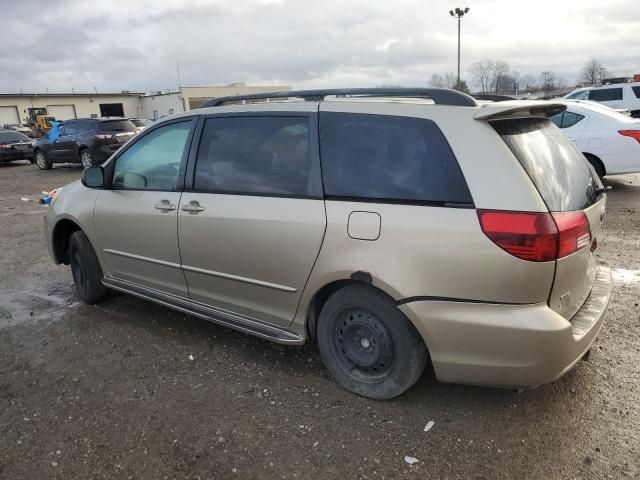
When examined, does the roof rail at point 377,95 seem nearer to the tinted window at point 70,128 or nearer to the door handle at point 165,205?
the door handle at point 165,205

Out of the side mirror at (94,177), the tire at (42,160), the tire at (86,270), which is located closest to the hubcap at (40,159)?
the tire at (42,160)

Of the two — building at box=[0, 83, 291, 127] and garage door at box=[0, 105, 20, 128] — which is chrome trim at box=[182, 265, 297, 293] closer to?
building at box=[0, 83, 291, 127]

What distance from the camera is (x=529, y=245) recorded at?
96.0 inches

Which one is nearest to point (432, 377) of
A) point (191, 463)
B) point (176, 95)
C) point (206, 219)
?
point (191, 463)

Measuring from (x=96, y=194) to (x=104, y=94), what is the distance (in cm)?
6494

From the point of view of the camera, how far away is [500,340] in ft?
8.35

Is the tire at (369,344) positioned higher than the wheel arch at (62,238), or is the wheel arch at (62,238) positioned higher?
the wheel arch at (62,238)

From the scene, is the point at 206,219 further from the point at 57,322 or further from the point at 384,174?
the point at 57,322

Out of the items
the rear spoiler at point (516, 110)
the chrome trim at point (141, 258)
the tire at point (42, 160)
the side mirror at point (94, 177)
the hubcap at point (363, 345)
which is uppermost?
the rear spoiler at point (516, 110)

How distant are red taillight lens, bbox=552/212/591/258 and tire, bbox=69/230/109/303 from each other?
3.80 metres

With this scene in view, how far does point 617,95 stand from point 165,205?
19452mm

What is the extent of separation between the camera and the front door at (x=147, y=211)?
3.79m

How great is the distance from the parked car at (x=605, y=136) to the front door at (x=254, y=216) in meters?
6.68

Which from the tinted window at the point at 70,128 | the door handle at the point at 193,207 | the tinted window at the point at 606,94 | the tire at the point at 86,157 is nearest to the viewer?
the door handle at the point at 193,207
